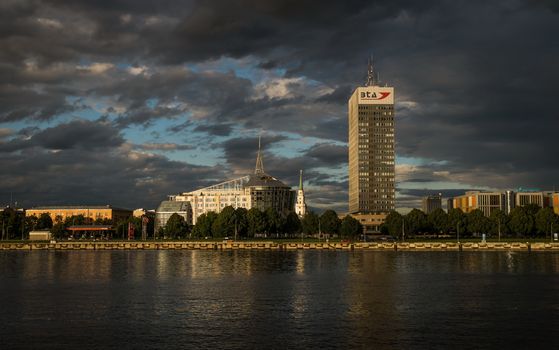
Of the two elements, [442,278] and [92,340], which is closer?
[92,340]

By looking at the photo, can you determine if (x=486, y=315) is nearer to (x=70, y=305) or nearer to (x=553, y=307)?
(x=553, y=307)

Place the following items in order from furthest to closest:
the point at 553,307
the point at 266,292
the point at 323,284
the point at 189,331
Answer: the point at 323,284, the point at 266,292, the point at 553,307, the point at 189,331

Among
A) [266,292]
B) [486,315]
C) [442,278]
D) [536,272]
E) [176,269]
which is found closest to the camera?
[486,315]

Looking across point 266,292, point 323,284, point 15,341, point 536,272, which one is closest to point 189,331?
point 15,341

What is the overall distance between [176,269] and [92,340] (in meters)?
67.5

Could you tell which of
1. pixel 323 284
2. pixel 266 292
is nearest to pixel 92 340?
pixel 266 292

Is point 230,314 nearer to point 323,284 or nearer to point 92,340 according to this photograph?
point 92,340

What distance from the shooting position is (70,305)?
A: 68.1 metres

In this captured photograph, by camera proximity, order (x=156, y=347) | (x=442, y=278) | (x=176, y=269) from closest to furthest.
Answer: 1. (x=156, y=347)
2. (x=442, y=278)
3. (x=176, y=269)

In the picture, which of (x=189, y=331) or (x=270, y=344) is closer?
(x=270, y=344)

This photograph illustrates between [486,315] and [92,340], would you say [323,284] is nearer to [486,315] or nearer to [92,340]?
[486,315]

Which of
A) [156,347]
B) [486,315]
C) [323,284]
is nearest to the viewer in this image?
[156,347]

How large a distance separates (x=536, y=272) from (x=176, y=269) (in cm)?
6614

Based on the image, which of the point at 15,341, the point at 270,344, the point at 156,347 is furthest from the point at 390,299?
the point at 15,341
